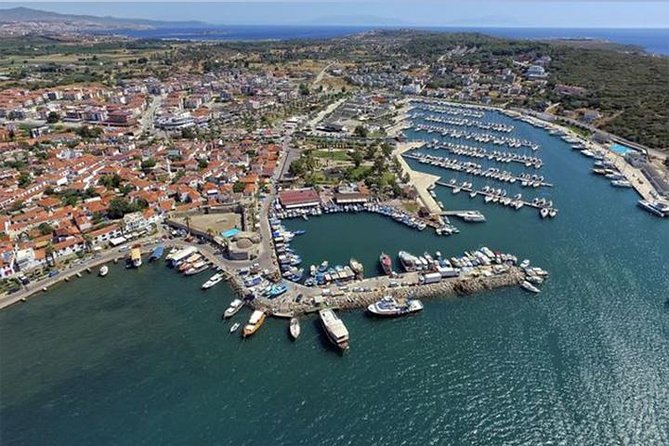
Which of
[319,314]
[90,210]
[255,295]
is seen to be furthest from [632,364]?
[90,210]

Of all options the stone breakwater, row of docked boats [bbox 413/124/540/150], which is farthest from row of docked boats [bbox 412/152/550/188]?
the stone breakwater

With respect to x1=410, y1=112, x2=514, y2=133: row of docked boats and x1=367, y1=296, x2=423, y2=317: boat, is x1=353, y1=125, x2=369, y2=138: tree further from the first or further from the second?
x1=367, y1=296, x2=423, y2=317: boat

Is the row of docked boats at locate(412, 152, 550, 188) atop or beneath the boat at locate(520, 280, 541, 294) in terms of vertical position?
atop

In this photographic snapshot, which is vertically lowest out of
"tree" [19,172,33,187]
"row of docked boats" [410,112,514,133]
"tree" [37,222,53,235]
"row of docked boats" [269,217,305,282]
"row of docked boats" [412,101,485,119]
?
"row of docked boats" [269,217,305,282]

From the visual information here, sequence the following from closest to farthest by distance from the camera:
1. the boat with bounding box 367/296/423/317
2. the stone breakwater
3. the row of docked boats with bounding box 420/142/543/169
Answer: the boat with bounding box 367/296/423/317 → the stone breakwater → the row of docked boats with bounding box 420/142/543/169

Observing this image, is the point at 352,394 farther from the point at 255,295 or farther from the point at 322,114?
the point at 322,114

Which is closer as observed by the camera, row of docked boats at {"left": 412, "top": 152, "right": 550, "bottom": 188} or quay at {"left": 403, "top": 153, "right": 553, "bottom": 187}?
row of docked boats at {"left": 412, "top": 152, "right": 550, "bottom": 188}
